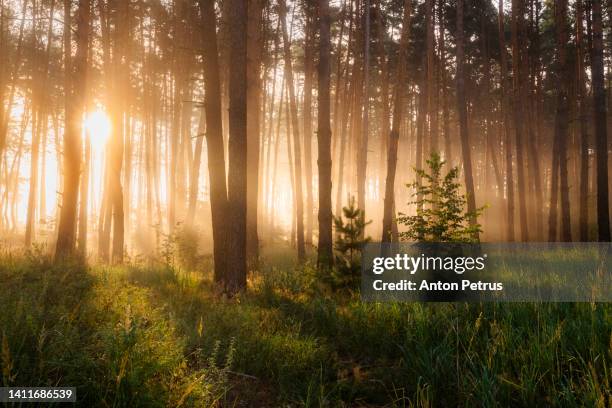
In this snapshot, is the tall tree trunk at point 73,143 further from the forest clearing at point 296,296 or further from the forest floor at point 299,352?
the forest floor at point 299,352

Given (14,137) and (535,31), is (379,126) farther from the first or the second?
(14,137)

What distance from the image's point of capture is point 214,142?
333 inches

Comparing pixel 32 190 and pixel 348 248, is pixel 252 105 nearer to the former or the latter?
pixel 348 248

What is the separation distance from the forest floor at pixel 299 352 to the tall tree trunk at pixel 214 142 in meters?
2.16

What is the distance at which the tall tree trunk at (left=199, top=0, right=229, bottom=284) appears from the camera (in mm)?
8406

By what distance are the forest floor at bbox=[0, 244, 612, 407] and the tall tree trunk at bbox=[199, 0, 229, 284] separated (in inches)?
84.9

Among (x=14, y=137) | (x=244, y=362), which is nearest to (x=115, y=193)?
(x=244, y=362)

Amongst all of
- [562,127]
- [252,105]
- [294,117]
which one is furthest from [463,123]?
[252,105]

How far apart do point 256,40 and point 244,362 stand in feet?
34.4

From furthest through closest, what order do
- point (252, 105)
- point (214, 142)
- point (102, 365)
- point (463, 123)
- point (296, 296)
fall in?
point (463, 123) < point (252, 105) < point (214, 142) < point (296, 296) < point (102, 365)

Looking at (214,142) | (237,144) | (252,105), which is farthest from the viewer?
(252,105)

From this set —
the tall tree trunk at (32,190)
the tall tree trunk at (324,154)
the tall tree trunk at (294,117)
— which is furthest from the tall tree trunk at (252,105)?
the tall tree trunk at (32,190)

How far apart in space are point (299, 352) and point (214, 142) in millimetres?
5456

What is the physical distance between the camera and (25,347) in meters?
3.05
